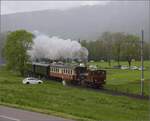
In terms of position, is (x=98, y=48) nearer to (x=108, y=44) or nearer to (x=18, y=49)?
(x=108, y=44)

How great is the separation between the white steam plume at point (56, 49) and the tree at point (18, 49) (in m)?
2.51

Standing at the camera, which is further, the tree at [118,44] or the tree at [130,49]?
the tree at [118,44]

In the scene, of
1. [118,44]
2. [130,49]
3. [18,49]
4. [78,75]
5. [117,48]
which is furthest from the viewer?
[118,44]

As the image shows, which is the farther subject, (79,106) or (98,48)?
(98,48)

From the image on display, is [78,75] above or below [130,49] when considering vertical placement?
below

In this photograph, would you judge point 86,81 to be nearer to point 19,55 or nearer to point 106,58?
point 19,55

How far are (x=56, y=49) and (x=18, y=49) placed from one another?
7.54 m

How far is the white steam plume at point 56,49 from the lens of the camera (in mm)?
76000

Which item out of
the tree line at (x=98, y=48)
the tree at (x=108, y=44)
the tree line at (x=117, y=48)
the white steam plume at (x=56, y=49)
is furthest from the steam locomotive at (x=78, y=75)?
the tree at (x=108, y=44)

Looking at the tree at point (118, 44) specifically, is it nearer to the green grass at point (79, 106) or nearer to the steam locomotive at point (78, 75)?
the steam locomotive at point (78, 75)

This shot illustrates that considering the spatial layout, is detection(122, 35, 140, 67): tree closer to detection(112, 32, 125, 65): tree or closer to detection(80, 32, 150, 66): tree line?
detection(80, 32, 150, 66): tree line

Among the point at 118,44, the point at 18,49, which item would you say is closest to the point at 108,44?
the point at 118,44

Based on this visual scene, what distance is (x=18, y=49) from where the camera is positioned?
78500 mm

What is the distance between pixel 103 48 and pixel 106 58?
3.72 meters
